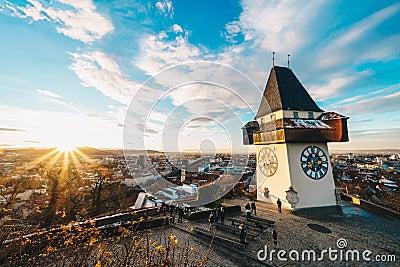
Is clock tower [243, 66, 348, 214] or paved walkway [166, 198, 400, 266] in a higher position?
clock tower [243, 66, 348, 214]

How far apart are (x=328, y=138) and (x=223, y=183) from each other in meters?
9.05

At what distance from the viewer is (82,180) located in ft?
53.8

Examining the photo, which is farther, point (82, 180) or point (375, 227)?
point (82, 180)

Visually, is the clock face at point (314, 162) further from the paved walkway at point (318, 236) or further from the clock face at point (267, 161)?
the paved walkway at point (318, 236)

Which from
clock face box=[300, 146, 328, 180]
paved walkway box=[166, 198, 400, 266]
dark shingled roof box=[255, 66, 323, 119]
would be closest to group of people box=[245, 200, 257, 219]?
paved walkway box=[166, 198, 400, 266]

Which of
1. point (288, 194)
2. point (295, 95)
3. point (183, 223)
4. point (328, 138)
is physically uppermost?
point (295, 95)

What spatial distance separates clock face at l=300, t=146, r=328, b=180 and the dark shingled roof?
128 inches

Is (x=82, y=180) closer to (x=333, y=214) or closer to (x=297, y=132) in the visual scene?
(x=297, y=132)

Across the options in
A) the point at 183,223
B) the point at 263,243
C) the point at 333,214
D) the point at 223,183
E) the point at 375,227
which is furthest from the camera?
the point at 223,183

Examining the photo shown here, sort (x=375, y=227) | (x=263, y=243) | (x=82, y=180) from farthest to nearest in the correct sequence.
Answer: (x=82, y=180), (x=375, y=227), (x=263, y=243)

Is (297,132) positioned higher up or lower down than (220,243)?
higher up

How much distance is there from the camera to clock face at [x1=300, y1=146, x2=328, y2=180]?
13.1 m

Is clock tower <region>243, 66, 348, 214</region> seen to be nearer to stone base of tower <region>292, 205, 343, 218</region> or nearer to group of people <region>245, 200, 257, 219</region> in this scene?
stone base of tower <region>292, 205, 343, 218</region>

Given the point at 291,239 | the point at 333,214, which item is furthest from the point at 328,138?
the point at 291,239
